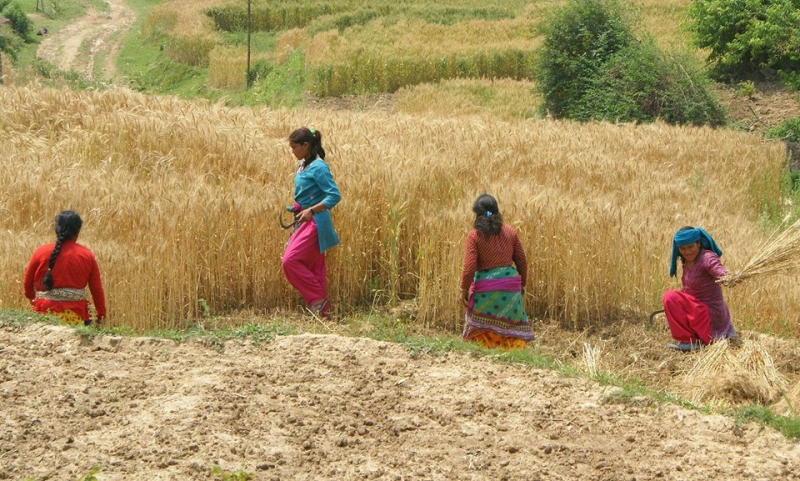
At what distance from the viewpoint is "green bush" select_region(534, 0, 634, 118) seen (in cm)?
2303

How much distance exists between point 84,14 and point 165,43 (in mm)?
9720

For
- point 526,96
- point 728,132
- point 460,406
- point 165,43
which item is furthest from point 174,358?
point 165,43

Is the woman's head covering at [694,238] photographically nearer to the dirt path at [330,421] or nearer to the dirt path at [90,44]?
the dirt path at [330,421]

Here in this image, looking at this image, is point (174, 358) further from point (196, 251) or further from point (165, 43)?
point (165, 43)

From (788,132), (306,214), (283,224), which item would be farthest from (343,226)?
(788,132)

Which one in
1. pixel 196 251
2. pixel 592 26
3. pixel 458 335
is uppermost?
pixel 592 26

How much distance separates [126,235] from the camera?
8633mm

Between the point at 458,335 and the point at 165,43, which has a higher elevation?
the point at 165,43

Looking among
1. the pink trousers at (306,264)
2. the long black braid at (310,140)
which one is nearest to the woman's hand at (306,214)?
the pink trousers at (306,264)

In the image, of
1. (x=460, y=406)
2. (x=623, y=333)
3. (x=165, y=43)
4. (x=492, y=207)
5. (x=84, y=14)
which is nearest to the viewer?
(x=460, y=406)

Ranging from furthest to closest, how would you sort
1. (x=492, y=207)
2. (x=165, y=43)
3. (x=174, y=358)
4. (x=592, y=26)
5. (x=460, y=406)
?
(x=165, y=43), (x=592, y=26), (x=492, y=207), (x=174, y=358), (x=460, y=406)

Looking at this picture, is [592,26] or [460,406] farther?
[592,26]

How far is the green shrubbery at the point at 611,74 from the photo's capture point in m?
20.9

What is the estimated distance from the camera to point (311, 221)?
8.30 metres
